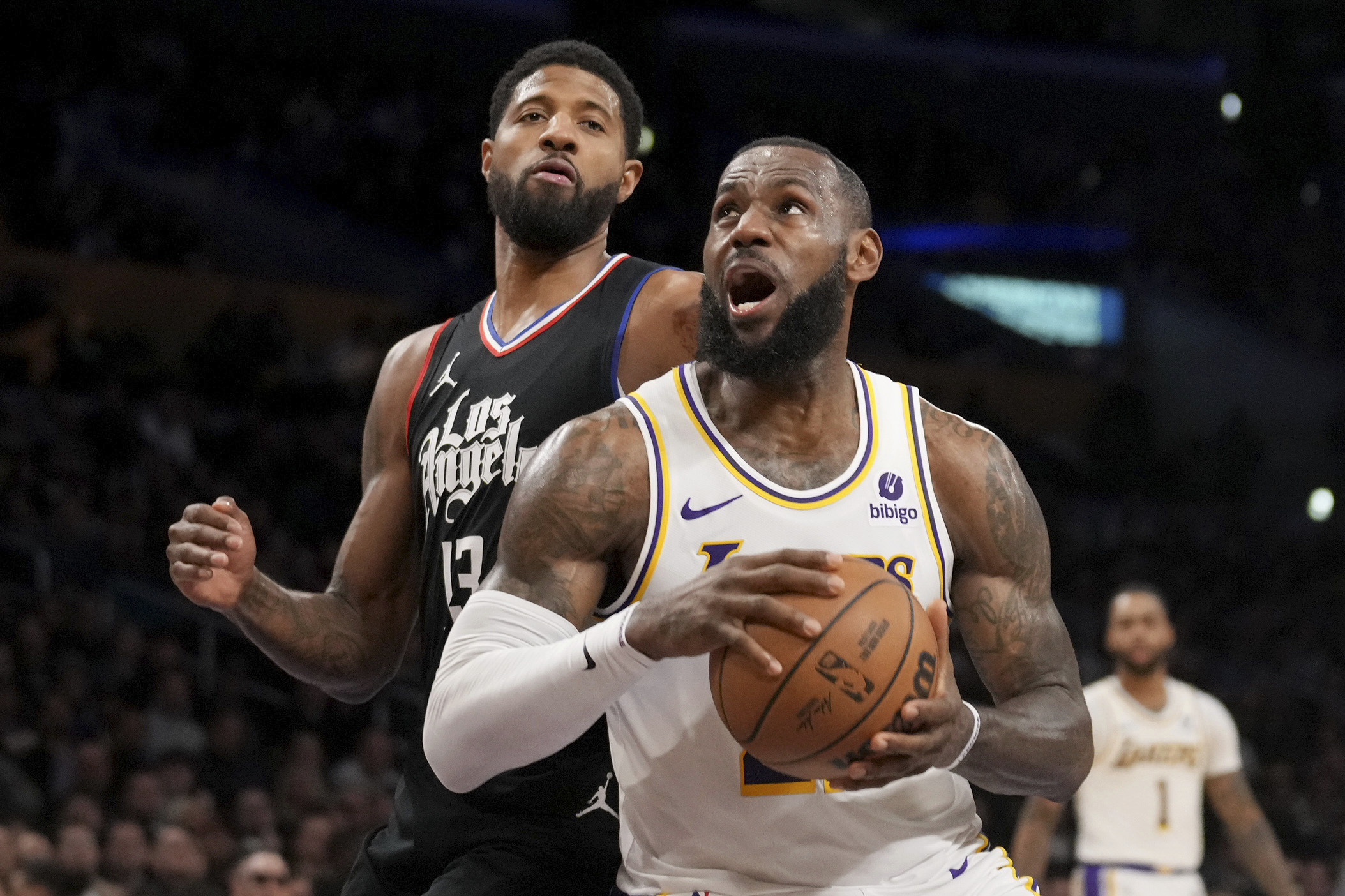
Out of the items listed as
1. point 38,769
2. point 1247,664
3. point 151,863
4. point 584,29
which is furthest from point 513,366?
point 584,29

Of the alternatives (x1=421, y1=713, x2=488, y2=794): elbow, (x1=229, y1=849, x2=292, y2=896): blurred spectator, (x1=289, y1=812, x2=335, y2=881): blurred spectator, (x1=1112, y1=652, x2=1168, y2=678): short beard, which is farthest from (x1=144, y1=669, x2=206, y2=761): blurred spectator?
(x1=421, y1=713, x2=488, y2=794): elbow

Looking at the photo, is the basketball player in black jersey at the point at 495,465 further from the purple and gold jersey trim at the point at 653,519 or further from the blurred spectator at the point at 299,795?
the blurred spectator at the point at 299,795

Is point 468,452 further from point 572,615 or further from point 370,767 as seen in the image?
point 370,767

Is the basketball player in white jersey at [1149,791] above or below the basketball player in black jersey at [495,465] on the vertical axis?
below

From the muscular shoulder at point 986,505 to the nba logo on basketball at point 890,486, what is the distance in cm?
9

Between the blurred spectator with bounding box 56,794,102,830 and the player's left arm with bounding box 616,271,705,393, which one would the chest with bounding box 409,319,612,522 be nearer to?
the player's left arm with bounding box 616,271,705,393

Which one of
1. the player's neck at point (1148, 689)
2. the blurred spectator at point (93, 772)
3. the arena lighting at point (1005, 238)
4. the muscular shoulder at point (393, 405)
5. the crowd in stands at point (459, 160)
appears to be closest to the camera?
the muscular shoulder at point (393, 405)

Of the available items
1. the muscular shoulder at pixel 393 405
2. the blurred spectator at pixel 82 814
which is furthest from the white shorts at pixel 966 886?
the blurred spectator at pixel 82 814

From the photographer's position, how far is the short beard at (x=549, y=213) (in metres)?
3.58

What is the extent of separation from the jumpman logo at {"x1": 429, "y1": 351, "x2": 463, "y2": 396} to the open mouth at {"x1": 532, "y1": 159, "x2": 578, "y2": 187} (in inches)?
18.5

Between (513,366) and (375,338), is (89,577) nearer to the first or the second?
(375,338)

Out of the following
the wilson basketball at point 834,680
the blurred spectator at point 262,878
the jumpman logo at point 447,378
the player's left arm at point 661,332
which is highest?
the player's left arm at point 661,332

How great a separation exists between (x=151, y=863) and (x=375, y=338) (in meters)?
6.25

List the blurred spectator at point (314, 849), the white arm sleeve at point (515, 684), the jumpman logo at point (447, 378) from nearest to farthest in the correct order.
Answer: the white arm sleeve at point (515, 684) < the jumpman logo at point (447, 378) < the blurred spectator at point (314, 849)
